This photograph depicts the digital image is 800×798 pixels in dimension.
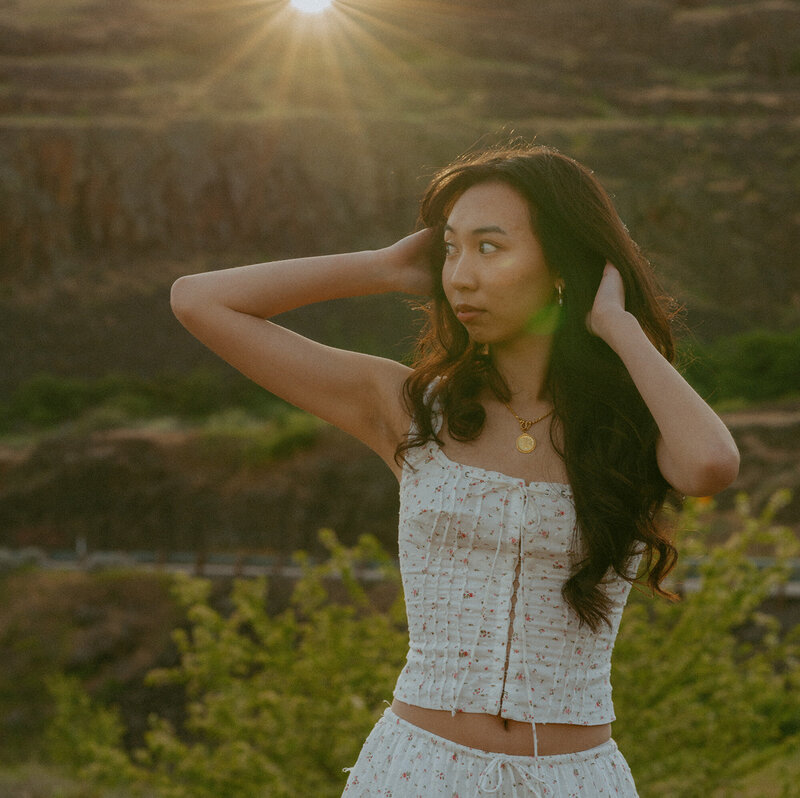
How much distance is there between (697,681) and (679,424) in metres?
5.11

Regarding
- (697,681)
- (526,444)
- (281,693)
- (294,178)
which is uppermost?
(294,178)

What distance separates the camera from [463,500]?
194 centimetres

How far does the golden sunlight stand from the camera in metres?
54.7

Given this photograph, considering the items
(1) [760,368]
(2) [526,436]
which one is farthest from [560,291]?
(1) [760,368]

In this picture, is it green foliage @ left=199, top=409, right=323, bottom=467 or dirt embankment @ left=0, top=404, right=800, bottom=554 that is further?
green foliage @ left=199, top=409, right=323, bottom=467

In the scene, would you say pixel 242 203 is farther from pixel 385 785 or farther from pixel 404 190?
pixel 385 785

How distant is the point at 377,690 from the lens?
19.8ft

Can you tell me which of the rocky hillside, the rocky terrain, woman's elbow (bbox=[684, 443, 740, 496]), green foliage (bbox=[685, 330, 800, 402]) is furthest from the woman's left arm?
the rocky hillside

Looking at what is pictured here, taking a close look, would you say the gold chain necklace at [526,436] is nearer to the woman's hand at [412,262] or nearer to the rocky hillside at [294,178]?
the woman's hand at [412,262]

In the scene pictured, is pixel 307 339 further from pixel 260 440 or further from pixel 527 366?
pixel 260 440

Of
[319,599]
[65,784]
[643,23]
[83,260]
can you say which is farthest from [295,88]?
[319,599]

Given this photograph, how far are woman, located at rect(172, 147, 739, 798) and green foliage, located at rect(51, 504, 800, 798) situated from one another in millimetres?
3678

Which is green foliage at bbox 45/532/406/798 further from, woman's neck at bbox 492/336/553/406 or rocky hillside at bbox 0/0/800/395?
rocky hillside at bbox 0/0/800/395

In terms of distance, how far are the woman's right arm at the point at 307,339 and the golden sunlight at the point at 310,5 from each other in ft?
184
